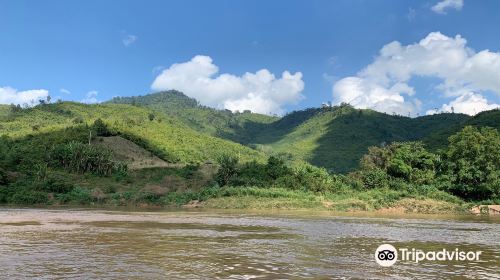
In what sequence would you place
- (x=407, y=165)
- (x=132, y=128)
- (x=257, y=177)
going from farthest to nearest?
(x=132, y=128), (x=257, y=177), (x=407, y=165)

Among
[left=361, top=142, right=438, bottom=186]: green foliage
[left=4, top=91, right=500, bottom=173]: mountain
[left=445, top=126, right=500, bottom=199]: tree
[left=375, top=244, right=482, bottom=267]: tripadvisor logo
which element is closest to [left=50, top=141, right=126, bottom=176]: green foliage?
[left=4, top=91, right=500, bottom=173]: mountain

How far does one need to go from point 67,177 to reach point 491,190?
72.0 m

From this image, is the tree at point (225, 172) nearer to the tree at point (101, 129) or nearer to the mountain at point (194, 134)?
the mountain at point (194, 134)

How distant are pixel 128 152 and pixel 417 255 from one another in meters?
102

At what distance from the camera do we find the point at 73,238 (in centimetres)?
2342

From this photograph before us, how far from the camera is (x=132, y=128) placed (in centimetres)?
12912

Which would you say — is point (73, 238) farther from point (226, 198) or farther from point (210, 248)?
point (226, 198)

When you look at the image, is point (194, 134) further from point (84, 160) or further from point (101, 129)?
point (84, 160)

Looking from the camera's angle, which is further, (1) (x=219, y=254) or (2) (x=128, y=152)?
(2) (x=128, y=152)

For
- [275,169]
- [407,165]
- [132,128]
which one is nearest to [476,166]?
[407,165]

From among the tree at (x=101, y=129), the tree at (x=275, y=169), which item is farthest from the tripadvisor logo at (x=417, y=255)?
the tree at (x=101, y=129)

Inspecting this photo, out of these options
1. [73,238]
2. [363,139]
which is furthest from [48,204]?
[363,139]

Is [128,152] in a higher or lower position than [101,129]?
lower

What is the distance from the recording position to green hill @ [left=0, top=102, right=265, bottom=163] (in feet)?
393
